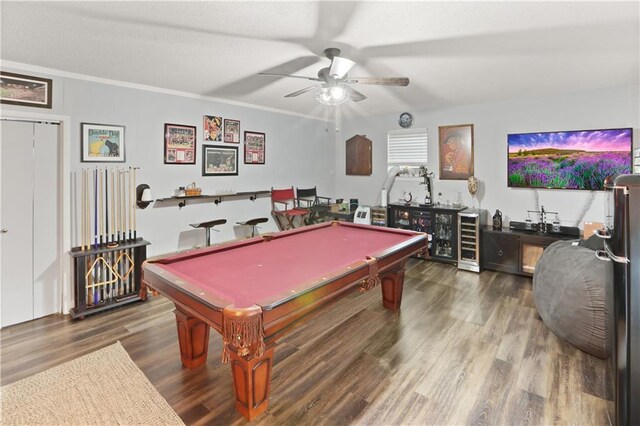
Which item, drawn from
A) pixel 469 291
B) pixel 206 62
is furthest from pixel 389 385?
pixel 206 62

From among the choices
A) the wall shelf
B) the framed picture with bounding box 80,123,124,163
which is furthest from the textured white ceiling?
the wall shelf

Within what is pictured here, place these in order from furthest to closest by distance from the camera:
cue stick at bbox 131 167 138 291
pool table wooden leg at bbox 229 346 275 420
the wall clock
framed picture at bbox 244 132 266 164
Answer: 1. the wall clock
2. framed picture at bbox 244 132 266 164
3. cue stick at bbox 131 167 138 291
4. pool table wooden leg at bbox 229 346 275 420

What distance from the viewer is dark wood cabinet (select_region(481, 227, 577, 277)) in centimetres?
449

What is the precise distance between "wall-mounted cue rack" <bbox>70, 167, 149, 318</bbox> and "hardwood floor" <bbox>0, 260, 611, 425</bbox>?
27cm

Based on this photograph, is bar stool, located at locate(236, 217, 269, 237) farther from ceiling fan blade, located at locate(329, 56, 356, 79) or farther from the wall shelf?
ceiling fan blade, located at locate(329, 56, 356, 79)

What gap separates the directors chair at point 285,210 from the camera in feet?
19.4

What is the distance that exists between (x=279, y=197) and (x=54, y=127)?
3.37m

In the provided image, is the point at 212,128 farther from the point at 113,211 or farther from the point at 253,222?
the point at 113,211

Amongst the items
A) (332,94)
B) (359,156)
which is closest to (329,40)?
(332,94)

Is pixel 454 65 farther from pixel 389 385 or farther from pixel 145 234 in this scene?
pixel 145 234

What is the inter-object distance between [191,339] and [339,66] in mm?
2720

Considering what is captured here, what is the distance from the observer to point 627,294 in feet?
5.71

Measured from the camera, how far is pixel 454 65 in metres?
3.45

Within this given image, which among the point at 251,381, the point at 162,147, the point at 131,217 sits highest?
the point at 162,147
